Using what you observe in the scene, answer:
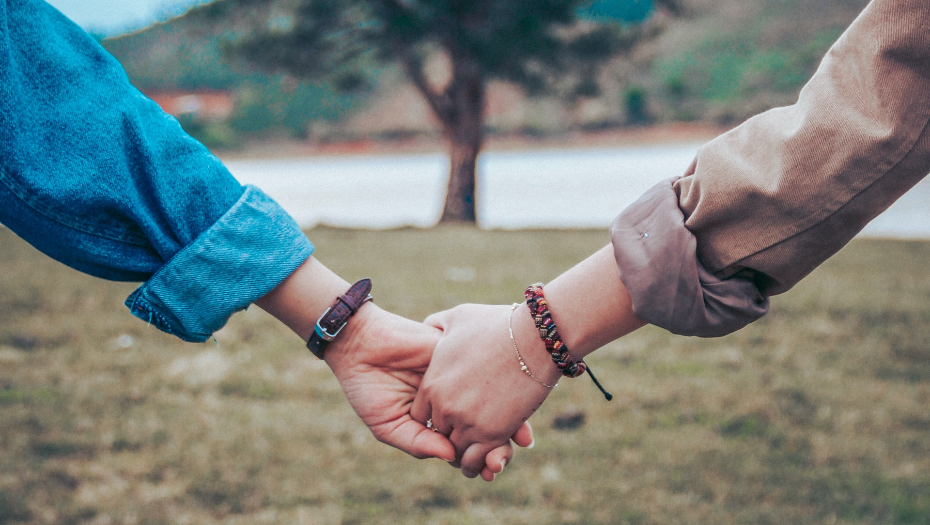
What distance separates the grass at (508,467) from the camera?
1.84 m

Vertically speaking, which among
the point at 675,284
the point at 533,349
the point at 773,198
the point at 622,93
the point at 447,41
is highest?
the point at 773,198

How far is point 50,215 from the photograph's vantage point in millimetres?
1176

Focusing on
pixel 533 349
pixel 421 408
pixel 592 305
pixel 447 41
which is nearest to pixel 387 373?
pixel 421 408

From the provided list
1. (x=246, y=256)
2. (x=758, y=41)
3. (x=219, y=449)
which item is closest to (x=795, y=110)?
(x=246, y=256)

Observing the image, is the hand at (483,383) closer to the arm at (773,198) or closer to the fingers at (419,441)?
the fingers at (419,441)

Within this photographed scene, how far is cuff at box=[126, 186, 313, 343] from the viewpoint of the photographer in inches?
49.4

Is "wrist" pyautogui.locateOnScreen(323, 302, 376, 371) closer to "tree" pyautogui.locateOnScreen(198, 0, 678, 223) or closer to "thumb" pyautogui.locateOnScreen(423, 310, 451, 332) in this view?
"thumb" pyautogui.locateOnScreen(423, 310, 451, 332)

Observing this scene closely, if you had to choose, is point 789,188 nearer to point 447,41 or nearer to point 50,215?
point 50,215

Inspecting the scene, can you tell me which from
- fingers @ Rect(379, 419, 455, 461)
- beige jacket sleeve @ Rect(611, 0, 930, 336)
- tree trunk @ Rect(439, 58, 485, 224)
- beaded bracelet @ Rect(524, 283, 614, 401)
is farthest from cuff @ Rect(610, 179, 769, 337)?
tree trunk @ Rect(439, 58, 485, 224)

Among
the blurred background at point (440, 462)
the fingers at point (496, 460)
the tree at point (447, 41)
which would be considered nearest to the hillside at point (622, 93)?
the tree at point (447, 41)

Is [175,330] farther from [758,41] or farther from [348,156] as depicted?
[758,41]

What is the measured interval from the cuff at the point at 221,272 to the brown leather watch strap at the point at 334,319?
0.12m

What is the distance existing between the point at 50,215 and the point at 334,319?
0.55 metres

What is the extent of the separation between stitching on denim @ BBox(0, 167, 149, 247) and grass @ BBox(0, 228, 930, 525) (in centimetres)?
90
